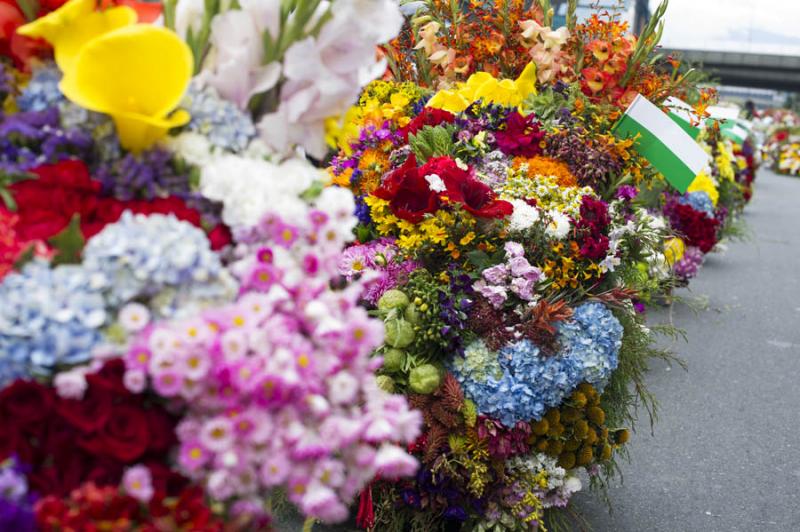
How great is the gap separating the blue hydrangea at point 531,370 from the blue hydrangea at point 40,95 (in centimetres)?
143

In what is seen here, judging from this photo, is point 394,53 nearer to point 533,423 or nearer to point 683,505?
point 533,423

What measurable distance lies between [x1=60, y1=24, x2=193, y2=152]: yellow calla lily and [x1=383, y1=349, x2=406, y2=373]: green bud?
127 cm

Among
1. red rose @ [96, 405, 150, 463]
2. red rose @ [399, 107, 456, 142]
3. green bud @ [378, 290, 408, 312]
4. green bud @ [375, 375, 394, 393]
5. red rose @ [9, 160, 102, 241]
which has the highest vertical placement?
red rose @ [9, 160, 102, 241]

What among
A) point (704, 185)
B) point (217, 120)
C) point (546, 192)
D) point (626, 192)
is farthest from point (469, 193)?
point (704, 185)

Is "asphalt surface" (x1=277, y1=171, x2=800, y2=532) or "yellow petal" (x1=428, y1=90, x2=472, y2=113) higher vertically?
"yellow petal" (x1=428, y1=90, x2=472, y2=113)

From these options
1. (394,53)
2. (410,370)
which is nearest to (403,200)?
(410,370)

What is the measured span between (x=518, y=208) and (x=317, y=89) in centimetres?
132

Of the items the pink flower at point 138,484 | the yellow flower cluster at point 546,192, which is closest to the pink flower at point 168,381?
the pink flower at point 138,484

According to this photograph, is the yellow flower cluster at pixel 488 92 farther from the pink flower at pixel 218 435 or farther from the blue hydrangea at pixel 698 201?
the blue hydrangea at pixel 698 201

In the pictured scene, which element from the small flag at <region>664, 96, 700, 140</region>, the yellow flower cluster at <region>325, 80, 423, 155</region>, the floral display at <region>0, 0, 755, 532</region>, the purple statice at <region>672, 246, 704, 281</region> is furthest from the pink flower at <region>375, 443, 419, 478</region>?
the purple statice at <region>672, 246, 704, 281</region>

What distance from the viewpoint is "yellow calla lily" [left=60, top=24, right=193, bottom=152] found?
115 centimetres

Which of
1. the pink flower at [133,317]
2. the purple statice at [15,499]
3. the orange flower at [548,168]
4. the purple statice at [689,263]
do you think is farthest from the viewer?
the purple statice at [689,263]

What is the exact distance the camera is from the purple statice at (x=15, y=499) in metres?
0.93

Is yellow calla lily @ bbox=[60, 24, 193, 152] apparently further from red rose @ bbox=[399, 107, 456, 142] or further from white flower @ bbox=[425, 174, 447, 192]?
red rose @ bbox=[399, 107, 456, 142]
